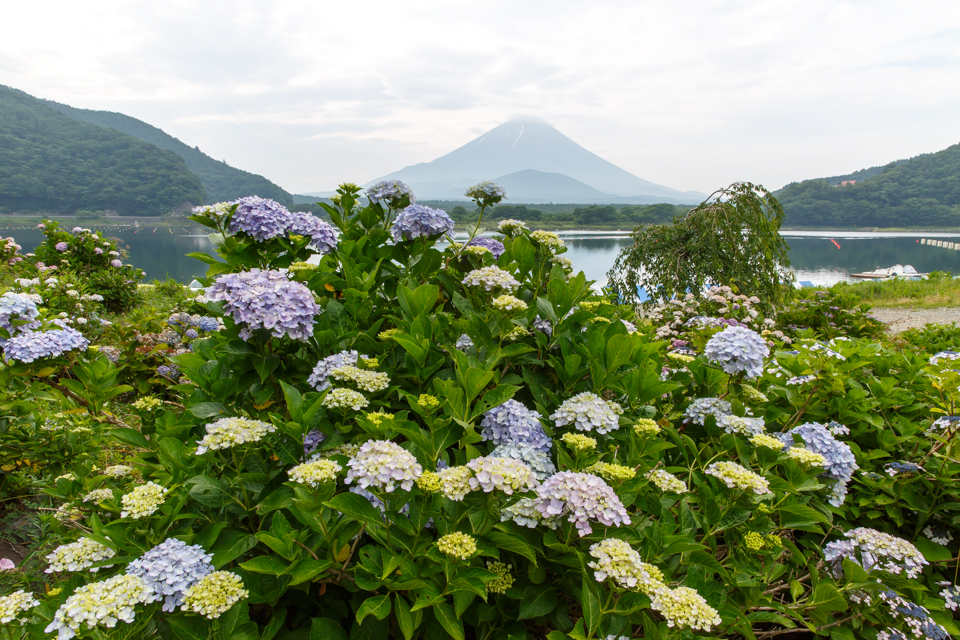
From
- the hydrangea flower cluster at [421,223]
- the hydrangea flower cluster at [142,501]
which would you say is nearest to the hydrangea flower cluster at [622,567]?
the hydrangea flower cluster at [142,501]

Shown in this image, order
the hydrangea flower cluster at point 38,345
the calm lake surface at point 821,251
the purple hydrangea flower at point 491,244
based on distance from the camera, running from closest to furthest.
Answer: the hydrangea flower cluster at point 38,345
the purple hydrangea flower at point 491,244
the calm lake surface at point 821,251

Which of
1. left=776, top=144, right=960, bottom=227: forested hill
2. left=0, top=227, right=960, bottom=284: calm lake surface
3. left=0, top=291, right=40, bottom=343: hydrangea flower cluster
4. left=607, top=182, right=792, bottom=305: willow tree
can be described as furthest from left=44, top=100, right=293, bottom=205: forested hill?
left=776, top=144, right=960, bottom=227: forested hill

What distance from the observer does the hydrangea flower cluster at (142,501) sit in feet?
3.87

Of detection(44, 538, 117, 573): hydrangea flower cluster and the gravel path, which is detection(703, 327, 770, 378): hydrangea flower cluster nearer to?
detection(44, 538, 117, 573): hydrangea flower cluster

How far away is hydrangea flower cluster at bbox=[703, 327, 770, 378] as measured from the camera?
1809 mm

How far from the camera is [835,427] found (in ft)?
6.14

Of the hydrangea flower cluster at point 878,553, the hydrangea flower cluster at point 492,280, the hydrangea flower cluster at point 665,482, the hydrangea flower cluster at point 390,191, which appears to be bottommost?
the hydrangea flower cluster at point 878,553

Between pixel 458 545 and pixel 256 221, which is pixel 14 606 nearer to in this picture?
pixel 458 545

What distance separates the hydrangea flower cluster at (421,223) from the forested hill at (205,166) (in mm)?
55297

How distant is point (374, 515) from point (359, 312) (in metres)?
0.97

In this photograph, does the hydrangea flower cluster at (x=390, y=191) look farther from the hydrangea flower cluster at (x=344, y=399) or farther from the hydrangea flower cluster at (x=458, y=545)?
the hydrangea flower cluster at (x=458, y=545)

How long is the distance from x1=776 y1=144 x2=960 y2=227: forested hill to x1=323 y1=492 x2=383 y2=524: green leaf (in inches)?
3018

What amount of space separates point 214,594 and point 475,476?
64 cm

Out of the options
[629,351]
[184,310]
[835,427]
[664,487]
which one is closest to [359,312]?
[629,351]
